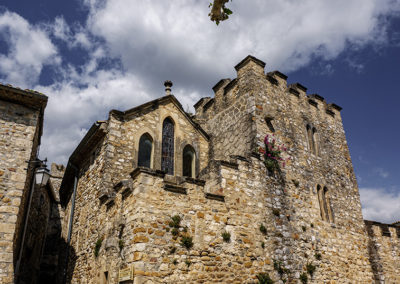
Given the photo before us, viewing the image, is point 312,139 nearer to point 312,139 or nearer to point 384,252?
point 312,139

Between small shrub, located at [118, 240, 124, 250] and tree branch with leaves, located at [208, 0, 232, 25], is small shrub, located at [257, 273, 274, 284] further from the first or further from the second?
tree branch with leaves, located at [208, 0, 232, 25]

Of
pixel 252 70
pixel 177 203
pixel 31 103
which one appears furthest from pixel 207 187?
pixel 31 103

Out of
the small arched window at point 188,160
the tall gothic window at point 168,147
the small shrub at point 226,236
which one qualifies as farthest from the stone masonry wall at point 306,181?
the tall gothic window at point 168,147

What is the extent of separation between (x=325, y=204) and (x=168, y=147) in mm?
6983

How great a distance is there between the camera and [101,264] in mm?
9555

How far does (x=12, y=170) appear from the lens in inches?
380

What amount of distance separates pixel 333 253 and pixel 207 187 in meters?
5.80

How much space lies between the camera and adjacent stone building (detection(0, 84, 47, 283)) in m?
8.86

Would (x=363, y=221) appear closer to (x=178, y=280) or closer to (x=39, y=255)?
(x=178, y=280)

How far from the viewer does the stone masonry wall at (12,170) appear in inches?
347

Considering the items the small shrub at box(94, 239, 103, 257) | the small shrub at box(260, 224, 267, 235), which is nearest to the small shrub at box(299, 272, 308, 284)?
the small shrub at box(260, 224, 267, 235)

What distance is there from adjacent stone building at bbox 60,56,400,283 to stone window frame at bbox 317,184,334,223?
5cm

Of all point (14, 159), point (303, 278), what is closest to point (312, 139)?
point (303, 278)

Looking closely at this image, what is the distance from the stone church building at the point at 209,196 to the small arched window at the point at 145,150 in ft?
0.15
